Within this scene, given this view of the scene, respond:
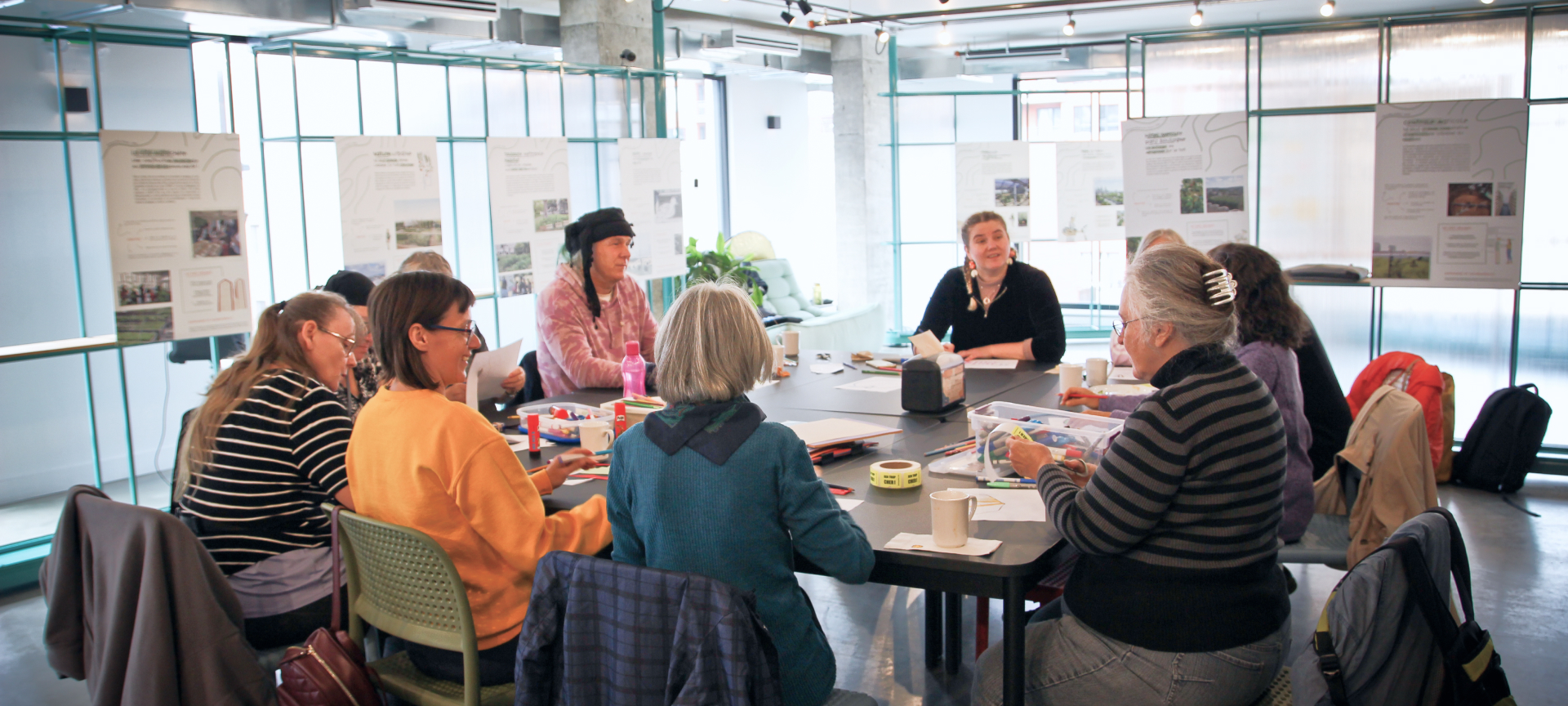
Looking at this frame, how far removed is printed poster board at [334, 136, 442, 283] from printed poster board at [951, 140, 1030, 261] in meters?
5.07

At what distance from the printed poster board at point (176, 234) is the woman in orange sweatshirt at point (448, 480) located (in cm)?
274

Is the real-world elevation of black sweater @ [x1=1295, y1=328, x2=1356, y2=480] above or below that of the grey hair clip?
below

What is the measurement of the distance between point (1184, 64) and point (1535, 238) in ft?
6.85

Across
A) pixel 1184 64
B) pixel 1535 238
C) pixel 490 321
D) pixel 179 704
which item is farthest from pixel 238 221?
pixel 1535 238

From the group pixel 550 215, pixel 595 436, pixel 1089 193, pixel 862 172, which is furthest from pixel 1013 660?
pixel 862 172

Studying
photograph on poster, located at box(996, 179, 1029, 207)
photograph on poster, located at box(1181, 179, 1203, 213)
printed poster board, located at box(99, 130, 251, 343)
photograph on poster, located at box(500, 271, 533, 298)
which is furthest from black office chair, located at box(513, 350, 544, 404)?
photograph on poster, located at box(996, 179, 1029, 207)

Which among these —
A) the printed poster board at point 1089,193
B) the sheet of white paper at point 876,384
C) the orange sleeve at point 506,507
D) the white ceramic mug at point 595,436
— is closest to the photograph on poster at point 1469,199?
the sheet of white paper at point 876,384

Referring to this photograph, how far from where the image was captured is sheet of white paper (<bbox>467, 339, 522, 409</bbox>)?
11.3 feet

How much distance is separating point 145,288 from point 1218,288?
4.21 metres

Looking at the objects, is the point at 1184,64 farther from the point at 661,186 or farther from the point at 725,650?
the point at 725,650

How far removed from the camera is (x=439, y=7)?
579cm

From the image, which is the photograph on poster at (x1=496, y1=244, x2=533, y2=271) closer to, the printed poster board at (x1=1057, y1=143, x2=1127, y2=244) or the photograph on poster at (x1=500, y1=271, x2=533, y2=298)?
the photograph on poster at (x1=500, y1=271, x2=533, y2=298)

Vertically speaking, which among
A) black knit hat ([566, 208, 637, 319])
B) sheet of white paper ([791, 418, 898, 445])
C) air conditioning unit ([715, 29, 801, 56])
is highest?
air conditioning unit ([715, 29, 801, 56])

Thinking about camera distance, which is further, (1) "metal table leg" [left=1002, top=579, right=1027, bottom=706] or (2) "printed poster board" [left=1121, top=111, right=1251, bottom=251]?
(2) "printed poster board" [left=1121, top=111, right=1251, bottom=251]
